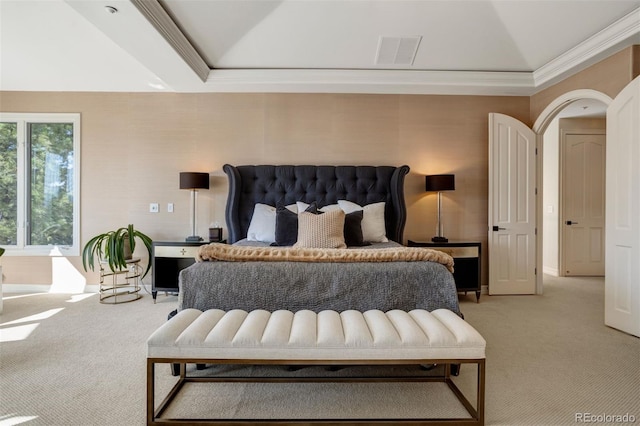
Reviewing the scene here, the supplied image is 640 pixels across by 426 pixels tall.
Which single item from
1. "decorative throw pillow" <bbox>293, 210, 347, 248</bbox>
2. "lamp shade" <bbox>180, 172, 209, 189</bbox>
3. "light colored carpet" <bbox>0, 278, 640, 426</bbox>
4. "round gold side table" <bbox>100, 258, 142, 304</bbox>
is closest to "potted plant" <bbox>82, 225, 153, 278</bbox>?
"round gold side table" <bbox>100, 258, 142, 304</bbox>

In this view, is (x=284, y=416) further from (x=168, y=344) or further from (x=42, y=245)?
(x=42, y=245)

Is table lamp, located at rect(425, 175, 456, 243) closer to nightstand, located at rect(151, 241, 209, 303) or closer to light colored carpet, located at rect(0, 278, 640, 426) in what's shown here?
light colored carpet, located at rect(0, 278, 640, 426)

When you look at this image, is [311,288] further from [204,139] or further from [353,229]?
[204,139]

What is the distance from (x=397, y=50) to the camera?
368 centimetres

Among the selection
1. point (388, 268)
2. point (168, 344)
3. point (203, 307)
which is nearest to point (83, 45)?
point (203, 307)

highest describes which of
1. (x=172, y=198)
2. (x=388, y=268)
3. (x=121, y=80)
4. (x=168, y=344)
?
(x=121, y=80)

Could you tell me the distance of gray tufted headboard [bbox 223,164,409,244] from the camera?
4172 millimetres

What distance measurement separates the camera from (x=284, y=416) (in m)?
1.79

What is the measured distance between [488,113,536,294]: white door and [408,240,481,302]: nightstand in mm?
432

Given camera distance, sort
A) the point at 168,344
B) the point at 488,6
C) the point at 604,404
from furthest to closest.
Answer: the point at 488,6 → the point at 604,404 → the point at 168,344

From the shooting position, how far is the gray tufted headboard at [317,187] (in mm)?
4172

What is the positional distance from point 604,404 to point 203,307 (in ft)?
8.26

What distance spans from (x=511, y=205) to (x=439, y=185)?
1.07 metres

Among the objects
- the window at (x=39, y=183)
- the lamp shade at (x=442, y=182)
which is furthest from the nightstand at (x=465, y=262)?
the window at (x=39, y=183)
